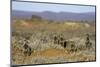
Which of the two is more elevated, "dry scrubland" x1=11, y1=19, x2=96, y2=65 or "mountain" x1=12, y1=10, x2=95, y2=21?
"mountain" x1=12, y1=10, x2=95, y2=21

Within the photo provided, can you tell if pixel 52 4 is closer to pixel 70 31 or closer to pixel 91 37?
pixel 70 31

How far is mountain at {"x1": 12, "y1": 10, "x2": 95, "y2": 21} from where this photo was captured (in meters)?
2.54

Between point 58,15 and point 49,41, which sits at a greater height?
point 58,15

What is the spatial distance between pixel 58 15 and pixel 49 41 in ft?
1.15

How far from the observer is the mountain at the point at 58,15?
8.34 ft

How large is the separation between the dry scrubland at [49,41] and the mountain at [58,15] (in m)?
0.05

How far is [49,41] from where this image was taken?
269cm

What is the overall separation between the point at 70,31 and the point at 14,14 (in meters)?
0.77

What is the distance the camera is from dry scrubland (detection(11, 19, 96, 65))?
8.30 feet

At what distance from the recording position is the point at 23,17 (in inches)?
101

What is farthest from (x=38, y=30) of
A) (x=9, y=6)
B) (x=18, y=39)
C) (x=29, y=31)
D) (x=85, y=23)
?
(x=85, y=23)

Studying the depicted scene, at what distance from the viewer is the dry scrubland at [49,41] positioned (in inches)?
99.7

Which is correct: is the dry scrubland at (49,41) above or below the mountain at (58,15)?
below

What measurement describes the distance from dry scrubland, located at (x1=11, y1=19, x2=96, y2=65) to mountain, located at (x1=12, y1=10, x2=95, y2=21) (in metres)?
0.05
